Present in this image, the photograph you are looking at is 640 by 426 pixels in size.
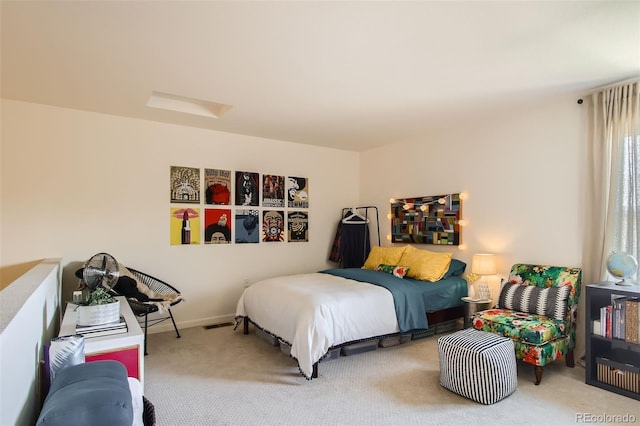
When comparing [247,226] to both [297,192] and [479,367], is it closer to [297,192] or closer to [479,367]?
[297,192]

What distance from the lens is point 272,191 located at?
5.16 meters

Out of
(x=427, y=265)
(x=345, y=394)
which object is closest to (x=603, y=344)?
(x=427, y=265)

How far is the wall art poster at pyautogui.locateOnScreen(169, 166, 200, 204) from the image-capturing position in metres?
4.41

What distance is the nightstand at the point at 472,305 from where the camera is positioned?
12.7 ft

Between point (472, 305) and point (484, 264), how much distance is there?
48 cm

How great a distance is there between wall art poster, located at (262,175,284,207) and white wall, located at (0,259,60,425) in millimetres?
3022

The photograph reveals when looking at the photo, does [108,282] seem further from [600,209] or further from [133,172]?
[600,209]

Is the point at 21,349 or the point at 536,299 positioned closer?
the point at 21,349

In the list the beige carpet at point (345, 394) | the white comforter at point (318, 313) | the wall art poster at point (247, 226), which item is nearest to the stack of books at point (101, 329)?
the beige carpet at point (345, 394)

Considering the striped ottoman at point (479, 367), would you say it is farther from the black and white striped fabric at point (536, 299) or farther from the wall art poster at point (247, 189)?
the wall art poster at point (247, 189)

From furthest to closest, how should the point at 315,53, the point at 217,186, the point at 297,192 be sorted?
the point at 297,192, the point at 217,186, the point at 315,53

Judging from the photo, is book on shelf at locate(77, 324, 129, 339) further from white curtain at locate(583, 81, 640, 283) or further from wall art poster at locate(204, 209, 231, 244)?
white curtain at locate(583, 81, 640, 283)

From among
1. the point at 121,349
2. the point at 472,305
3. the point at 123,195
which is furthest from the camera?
the point at 123,195

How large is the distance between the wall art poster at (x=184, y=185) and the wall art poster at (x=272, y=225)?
3.16ft
